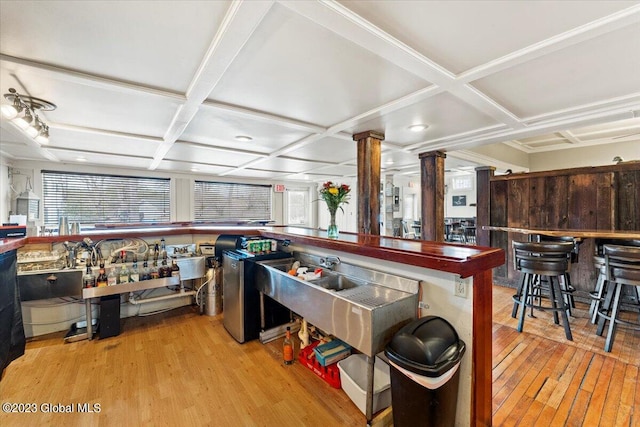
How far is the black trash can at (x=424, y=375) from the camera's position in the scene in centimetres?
130

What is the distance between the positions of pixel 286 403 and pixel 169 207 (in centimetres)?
582

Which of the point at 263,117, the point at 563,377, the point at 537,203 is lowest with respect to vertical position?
the point at 563,377

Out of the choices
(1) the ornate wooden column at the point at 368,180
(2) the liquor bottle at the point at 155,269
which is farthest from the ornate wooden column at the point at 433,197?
(2) the liquor bottle at the point at 155,269

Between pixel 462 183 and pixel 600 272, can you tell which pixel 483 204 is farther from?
pixel 462 183

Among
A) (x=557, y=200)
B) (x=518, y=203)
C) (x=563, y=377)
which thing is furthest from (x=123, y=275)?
(x=557, y=200)

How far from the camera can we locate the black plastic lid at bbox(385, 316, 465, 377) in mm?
1297

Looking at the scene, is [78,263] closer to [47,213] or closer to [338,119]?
[338,119]

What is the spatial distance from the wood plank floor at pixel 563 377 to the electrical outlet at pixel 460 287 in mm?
955

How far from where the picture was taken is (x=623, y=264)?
2.48 m

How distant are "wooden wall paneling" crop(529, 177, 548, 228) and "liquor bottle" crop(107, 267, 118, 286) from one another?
5.82m

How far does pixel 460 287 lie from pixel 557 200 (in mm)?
3841

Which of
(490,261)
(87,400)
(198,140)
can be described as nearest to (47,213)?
(198,140)

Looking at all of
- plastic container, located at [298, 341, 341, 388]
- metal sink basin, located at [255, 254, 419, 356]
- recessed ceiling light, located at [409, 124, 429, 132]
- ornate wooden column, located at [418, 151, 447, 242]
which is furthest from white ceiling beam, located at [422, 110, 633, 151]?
plastic container, located at [298, 341, 341, 388]

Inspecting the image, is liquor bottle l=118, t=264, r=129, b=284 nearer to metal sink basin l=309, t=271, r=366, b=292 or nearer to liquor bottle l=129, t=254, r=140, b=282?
liquor bottle l=129, t=254, r=140, b=282
